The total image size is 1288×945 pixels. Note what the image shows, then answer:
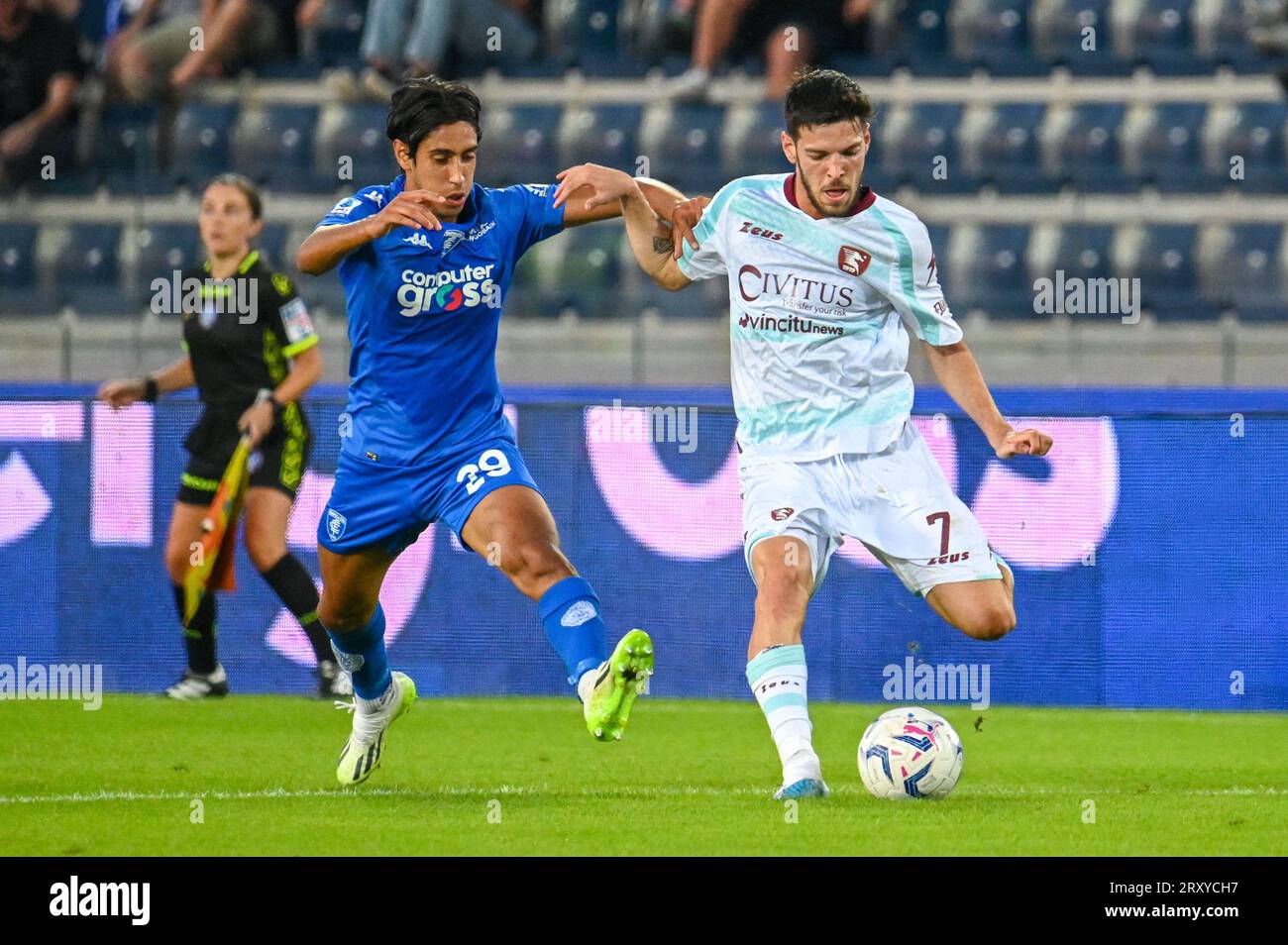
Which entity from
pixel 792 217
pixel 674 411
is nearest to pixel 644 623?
pixel 674 411

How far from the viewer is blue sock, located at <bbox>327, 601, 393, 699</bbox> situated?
21.0ft

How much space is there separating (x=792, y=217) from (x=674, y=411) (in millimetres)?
3340

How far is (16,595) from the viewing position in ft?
32.2

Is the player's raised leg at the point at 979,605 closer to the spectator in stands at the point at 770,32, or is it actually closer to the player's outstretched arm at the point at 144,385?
the player's outstretched arm at the point at 144,385

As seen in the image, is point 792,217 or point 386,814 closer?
point 386,814

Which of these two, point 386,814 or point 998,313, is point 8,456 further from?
point 998,313

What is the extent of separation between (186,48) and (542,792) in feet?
33.5

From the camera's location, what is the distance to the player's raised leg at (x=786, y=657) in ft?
19.0

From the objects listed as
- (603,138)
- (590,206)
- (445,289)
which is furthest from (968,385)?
(603,138)

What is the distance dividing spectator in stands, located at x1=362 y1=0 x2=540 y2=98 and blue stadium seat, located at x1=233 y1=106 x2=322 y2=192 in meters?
0.61

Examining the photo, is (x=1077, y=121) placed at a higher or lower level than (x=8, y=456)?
higher

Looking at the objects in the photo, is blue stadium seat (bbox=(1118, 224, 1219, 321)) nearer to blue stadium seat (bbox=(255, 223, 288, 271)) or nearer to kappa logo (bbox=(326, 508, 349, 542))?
blue stadium seat (bbox=(255, 223, 288, 271))


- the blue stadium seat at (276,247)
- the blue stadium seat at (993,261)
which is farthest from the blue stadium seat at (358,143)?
the blue stadium seat at (993,261)

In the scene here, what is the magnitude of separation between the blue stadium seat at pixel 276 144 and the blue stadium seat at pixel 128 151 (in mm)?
615
